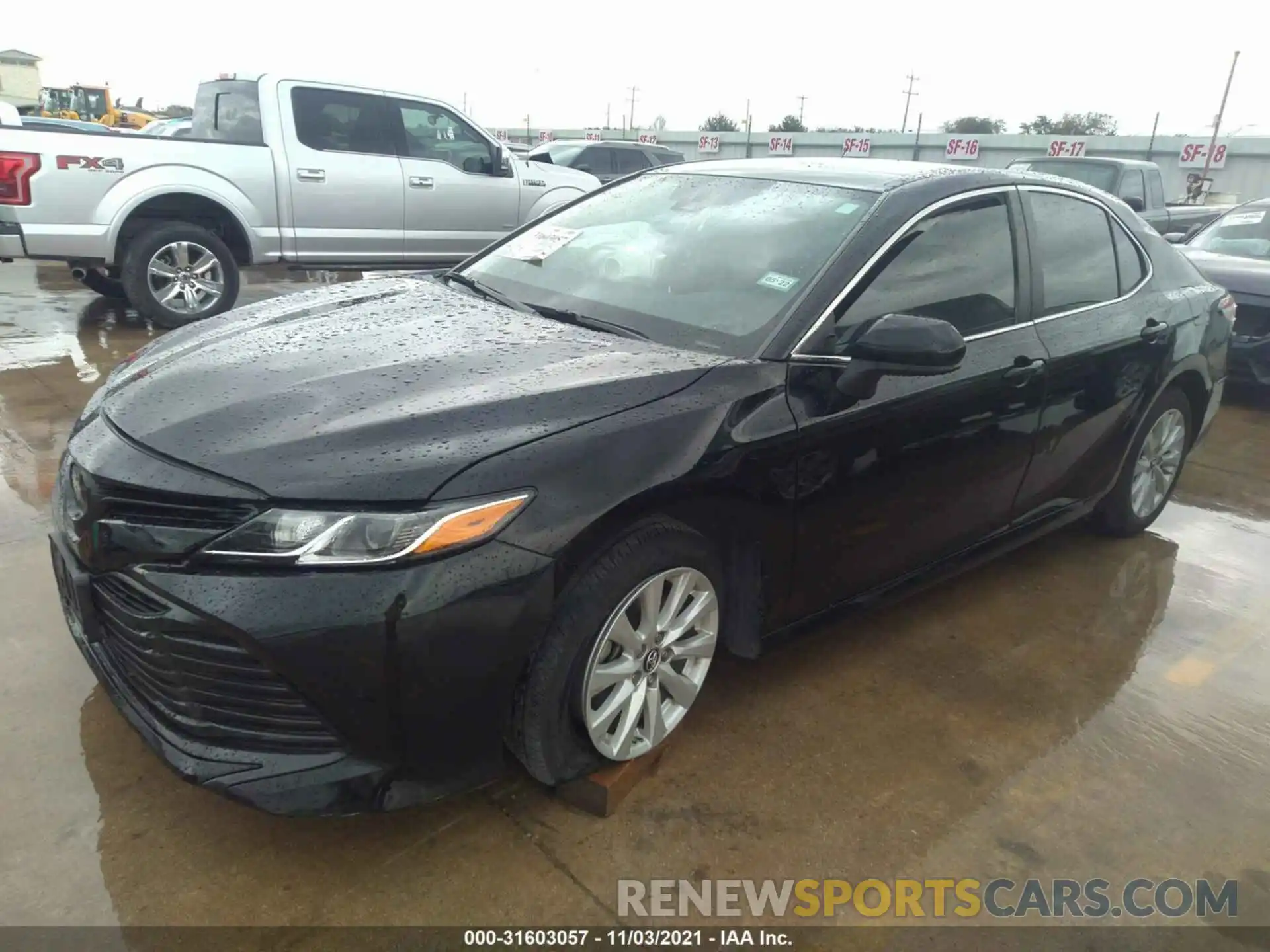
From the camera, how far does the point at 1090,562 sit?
13.8 ft

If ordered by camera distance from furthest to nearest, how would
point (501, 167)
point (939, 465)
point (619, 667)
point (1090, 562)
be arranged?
point (501, 167)
point (1090, 562)
point (939, 465)
point (619, 667)

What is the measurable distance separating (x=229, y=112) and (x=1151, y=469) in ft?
23.5

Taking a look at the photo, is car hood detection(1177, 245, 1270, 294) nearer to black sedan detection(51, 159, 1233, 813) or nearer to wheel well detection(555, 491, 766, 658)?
black sedan detection(51, 159, 1233, 813)

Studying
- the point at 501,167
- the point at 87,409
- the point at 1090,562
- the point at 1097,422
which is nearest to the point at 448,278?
the point at 87,409

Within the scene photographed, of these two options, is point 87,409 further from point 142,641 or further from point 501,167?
point 501,167

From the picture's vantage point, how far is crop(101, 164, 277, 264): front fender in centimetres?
659

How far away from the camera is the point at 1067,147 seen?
3195 centimetres

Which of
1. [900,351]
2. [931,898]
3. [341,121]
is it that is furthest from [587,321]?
[341,121]

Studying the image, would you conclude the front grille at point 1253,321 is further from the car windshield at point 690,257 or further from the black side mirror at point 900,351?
the black side mirror at point 900,351

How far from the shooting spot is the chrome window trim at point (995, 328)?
2.64m

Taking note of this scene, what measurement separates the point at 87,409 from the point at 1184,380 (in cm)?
433

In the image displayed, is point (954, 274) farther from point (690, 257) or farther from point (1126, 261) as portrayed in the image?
point (1126, 261)

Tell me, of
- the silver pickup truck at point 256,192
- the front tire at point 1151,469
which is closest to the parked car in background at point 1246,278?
the front tire at point 1151,469

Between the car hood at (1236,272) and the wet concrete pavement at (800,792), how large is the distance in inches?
160
